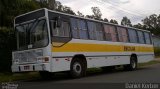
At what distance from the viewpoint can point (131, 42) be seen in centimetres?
2388

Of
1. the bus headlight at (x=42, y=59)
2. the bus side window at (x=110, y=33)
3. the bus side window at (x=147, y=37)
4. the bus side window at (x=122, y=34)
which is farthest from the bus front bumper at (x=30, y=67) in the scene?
the bus side window at (x=147, y=37)

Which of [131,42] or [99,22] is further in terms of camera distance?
[131,42]

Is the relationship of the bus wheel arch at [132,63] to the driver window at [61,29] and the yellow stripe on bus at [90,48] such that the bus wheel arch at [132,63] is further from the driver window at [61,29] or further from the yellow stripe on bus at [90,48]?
the driver window at [61,29]

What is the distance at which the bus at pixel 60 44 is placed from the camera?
615 inches

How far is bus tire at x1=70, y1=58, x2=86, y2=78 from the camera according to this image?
16.8 meters

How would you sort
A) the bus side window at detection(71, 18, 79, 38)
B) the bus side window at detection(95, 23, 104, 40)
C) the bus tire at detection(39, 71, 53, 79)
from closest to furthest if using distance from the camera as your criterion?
the bus side window at detection(71, 18, 79, 38), the bus tire at detection(39, 71, 53, 79), the bus side window at detection(95, 23, 104, 40)

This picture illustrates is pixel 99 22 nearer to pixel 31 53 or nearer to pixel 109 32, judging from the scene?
pixel 109 32

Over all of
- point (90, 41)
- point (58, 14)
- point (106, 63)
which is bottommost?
point (106, 63)

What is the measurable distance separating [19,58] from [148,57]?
12.8 metres

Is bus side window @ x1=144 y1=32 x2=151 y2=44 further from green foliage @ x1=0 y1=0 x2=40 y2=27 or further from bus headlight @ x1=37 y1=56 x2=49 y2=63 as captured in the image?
bus headlight @ x1=37 y1=56 x2=49 y2=63

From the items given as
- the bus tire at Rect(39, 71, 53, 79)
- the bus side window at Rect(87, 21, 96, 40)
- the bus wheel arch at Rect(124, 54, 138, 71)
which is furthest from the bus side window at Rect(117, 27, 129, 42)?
the bus tire at Rect(39, 71, 53, 79)

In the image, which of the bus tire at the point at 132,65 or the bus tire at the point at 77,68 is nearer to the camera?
the bus tire at the point at 77,68

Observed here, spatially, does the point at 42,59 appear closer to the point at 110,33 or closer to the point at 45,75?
the point at 45,75

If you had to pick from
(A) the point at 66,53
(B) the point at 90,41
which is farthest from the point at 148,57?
(A) the point at 66,53
